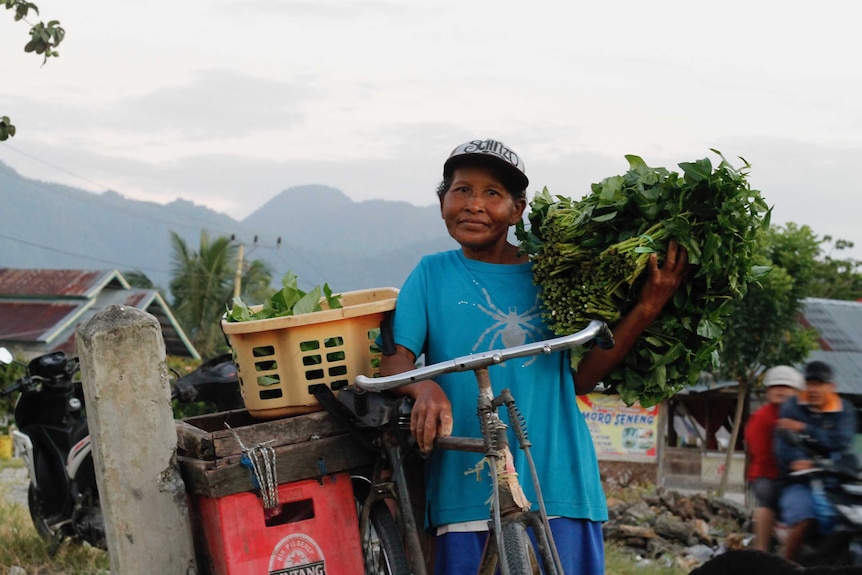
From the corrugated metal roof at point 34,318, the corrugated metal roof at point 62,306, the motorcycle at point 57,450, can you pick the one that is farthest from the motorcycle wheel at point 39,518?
the corrugated metal roof at point 34,318

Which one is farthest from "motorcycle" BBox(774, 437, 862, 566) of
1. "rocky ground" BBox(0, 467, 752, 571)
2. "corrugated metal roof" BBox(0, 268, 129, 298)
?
"corrugated metal roof" BBox(0, 268, 129, 298)

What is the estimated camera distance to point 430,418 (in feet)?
9.66

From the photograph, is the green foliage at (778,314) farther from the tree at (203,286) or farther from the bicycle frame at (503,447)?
the bicycle frame at (503,447)

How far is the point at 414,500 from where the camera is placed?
351 centimetres

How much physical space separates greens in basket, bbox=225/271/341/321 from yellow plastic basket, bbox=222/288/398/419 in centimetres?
11

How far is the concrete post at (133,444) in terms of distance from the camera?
313cm

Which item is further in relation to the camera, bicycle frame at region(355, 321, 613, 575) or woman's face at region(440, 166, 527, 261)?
woman's face at region(440, 166, 527, 261)

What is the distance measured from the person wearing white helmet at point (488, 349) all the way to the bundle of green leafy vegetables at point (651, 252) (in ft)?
0.28

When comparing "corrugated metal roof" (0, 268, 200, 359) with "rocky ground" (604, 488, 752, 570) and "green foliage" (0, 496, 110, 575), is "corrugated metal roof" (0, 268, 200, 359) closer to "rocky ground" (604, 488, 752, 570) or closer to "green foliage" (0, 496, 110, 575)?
"rocky ground" (604, 488, 752, 570)

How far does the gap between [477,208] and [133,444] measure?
1344 millimetres

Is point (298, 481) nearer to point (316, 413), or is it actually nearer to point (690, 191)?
point (316, 413)

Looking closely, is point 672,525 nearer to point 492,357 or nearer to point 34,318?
point 492,357

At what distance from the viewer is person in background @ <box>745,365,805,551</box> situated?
20.9 feet

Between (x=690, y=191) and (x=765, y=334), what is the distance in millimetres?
21094
